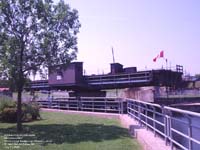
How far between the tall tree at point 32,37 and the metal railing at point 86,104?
8.25 m

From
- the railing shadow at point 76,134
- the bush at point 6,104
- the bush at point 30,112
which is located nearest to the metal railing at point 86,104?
the bush at point 30,112

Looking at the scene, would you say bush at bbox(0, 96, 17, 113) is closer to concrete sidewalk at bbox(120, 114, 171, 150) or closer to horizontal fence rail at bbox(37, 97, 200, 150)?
horizontal fence rail at bbox(37, 97, 200, 150)

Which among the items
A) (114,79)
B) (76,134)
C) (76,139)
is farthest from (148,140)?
(114,79)

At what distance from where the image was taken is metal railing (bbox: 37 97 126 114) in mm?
29350

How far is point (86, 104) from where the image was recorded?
3316cm

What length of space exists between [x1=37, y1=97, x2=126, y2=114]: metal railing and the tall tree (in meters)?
8.25

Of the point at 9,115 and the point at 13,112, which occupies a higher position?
the point at 13,112

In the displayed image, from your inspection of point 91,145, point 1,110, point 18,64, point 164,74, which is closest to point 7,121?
point 1,110

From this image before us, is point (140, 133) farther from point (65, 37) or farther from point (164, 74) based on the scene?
point (164, 74)

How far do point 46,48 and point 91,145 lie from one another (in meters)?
6.65

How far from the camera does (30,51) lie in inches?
722

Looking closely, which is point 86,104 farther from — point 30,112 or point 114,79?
point 30,112

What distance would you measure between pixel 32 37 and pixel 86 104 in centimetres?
1546

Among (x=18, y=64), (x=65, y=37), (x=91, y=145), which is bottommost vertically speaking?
(x=91, y=145)
